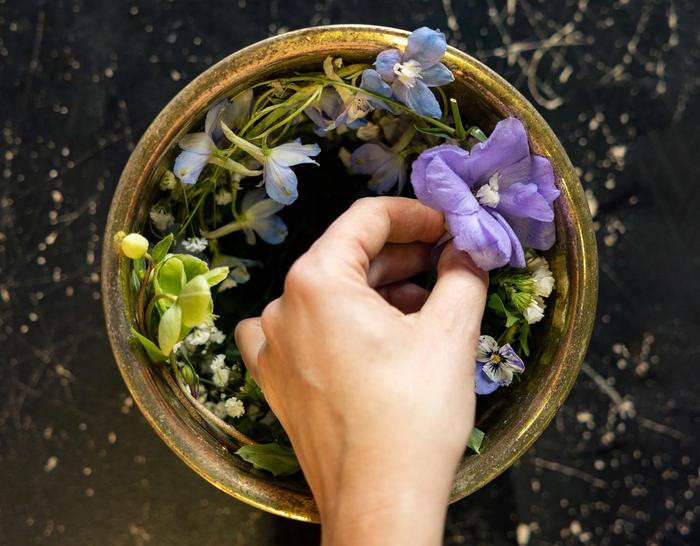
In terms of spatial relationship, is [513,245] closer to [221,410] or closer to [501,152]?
[501,152]

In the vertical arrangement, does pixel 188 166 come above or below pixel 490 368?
above

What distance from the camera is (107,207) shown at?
594mm

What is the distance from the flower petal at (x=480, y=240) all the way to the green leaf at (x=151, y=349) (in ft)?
0.57

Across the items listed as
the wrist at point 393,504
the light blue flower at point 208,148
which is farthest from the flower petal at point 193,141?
the wrist at point 393,504

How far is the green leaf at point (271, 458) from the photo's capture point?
1.41 ft

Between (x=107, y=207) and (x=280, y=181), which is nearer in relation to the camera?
(x=280, y=181)

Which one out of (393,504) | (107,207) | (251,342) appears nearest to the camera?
(393,504)

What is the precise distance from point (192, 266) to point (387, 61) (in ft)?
0.51

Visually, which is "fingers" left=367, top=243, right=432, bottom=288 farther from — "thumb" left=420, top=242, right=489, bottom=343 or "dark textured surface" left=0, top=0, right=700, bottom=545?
"dark textured surface" left=0, top=0, right=700, bottom=545

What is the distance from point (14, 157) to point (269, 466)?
351 mm

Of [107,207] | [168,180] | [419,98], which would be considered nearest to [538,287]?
[419,98]

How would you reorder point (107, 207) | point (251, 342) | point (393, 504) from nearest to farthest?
1. point (393, 504)
2. point (251, 342)
3. point (107, 207)

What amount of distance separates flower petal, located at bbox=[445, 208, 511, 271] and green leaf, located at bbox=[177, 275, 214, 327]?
0.13m

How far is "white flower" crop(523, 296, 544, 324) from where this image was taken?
1.36 ft
